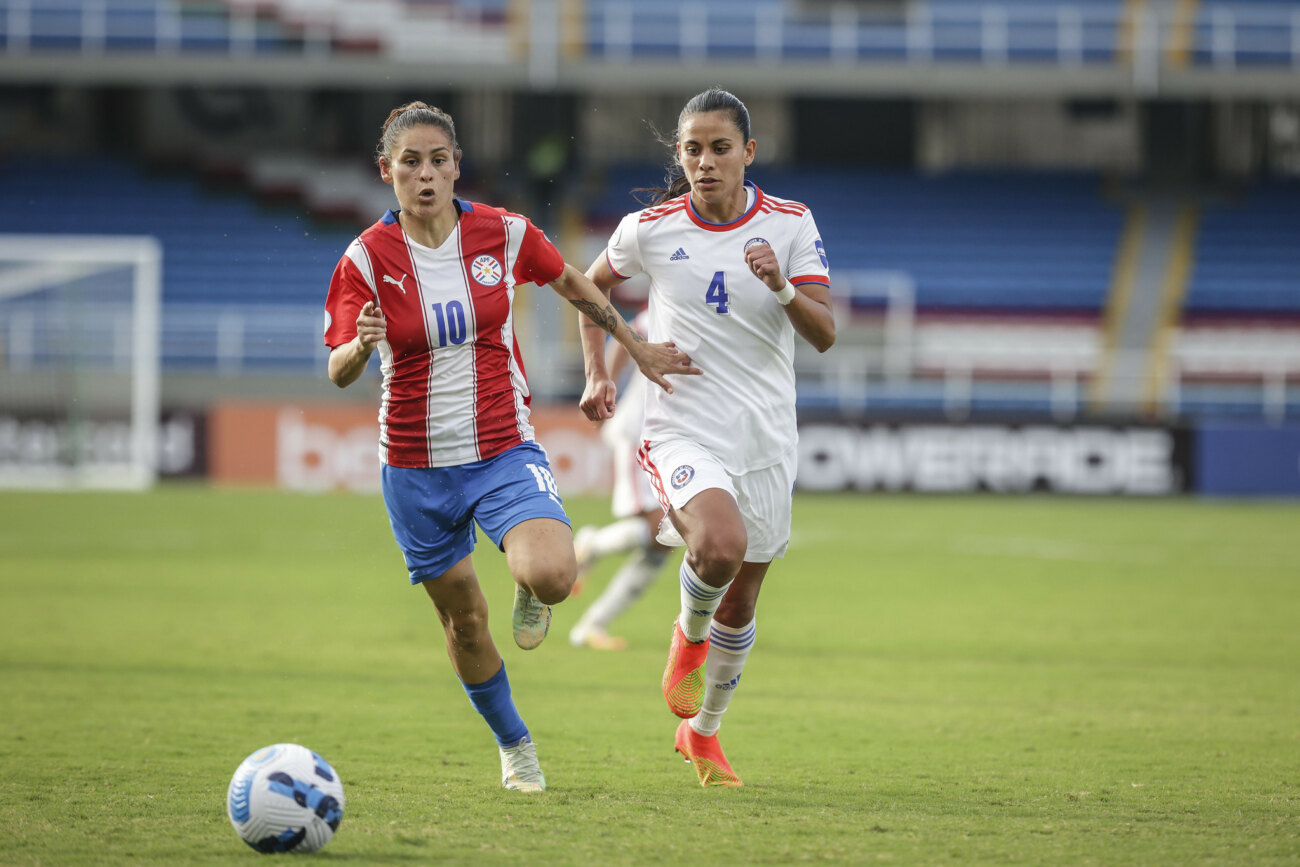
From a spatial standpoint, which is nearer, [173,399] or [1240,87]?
[173,399]

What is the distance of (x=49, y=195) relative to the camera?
97.0 ft

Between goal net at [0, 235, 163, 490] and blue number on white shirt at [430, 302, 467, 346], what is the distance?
16.8 metres

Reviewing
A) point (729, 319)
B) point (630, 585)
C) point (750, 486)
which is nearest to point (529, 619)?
point (750, 486)

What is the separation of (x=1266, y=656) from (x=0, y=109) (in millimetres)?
29313

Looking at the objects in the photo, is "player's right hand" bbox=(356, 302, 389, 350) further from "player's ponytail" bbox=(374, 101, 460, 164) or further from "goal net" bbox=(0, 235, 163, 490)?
"goal net" bbox=(0, 235, 163, 490)

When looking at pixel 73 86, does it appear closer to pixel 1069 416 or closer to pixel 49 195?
pixel 49 195

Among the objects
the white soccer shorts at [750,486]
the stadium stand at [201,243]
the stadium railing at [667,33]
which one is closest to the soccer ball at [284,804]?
the white soccer shorts at [750,486]

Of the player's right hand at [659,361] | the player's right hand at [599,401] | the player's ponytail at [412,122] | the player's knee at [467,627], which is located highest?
the player's ponytail at [412,122]

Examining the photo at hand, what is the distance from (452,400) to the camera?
529 centimetres

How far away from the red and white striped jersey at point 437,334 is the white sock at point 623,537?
393 centimetres

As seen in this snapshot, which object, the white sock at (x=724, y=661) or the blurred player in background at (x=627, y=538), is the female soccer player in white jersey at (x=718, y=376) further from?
the blurred player in background at (x=627, y=538)

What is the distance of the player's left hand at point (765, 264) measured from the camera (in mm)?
5195

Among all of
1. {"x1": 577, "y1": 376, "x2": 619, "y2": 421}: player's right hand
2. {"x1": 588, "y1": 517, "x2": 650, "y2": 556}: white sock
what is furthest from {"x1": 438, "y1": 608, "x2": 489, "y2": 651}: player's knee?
{"x1": 588, "y1": 517, "x2": 650, "y2": 556}: white sock

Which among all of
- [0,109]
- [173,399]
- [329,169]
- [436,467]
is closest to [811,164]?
[329,169]
